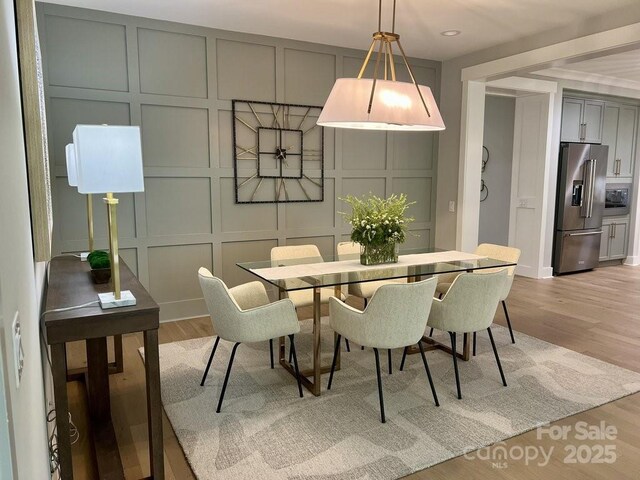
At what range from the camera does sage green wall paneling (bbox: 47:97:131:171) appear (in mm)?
3832

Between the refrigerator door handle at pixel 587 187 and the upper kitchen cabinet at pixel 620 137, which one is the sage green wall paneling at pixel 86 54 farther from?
the upper kitchen cabinet at pixel 620 137

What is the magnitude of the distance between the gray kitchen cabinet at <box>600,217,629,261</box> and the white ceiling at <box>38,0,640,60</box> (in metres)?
4.11

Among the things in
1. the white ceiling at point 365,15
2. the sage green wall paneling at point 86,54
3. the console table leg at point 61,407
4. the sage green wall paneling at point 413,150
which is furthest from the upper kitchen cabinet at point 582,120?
the console table leg at point 61,407

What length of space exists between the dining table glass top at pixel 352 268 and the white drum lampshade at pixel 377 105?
96cm

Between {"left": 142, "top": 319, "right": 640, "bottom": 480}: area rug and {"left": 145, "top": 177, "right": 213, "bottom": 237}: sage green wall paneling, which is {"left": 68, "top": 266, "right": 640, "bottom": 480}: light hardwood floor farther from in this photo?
{"left": 145, "top": 177, "right": 213, "bottom": 237}: sage green wall paneling

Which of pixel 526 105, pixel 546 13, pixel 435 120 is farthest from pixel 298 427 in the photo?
pixel 526 105

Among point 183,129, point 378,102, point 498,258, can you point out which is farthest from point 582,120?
point 183,129

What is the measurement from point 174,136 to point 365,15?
6.53 feet

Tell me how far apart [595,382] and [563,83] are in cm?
452

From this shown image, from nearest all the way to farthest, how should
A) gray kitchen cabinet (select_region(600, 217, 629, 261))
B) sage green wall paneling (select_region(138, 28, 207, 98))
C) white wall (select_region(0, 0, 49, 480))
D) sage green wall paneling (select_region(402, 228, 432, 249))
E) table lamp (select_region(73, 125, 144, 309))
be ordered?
1. white wall (select_region(0, 0, 49, 480))
2. table lamp (select_region(73, 125, 144, 309))
3. sage green wall paneling (select_region(138, 28, 207, 98))
4. sage green wall paneling (select_region(402, 228, 432, 249))
5. gray kitchen cabinet (select_region(600, 217, 629, 261))

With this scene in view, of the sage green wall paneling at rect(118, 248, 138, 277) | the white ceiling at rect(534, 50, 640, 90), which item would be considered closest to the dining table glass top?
the sage green wall paneling at rect(118, 248, 138, 277)

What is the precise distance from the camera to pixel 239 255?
15.6 feet

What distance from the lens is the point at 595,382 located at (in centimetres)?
319

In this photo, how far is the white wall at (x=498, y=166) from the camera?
278 inches
